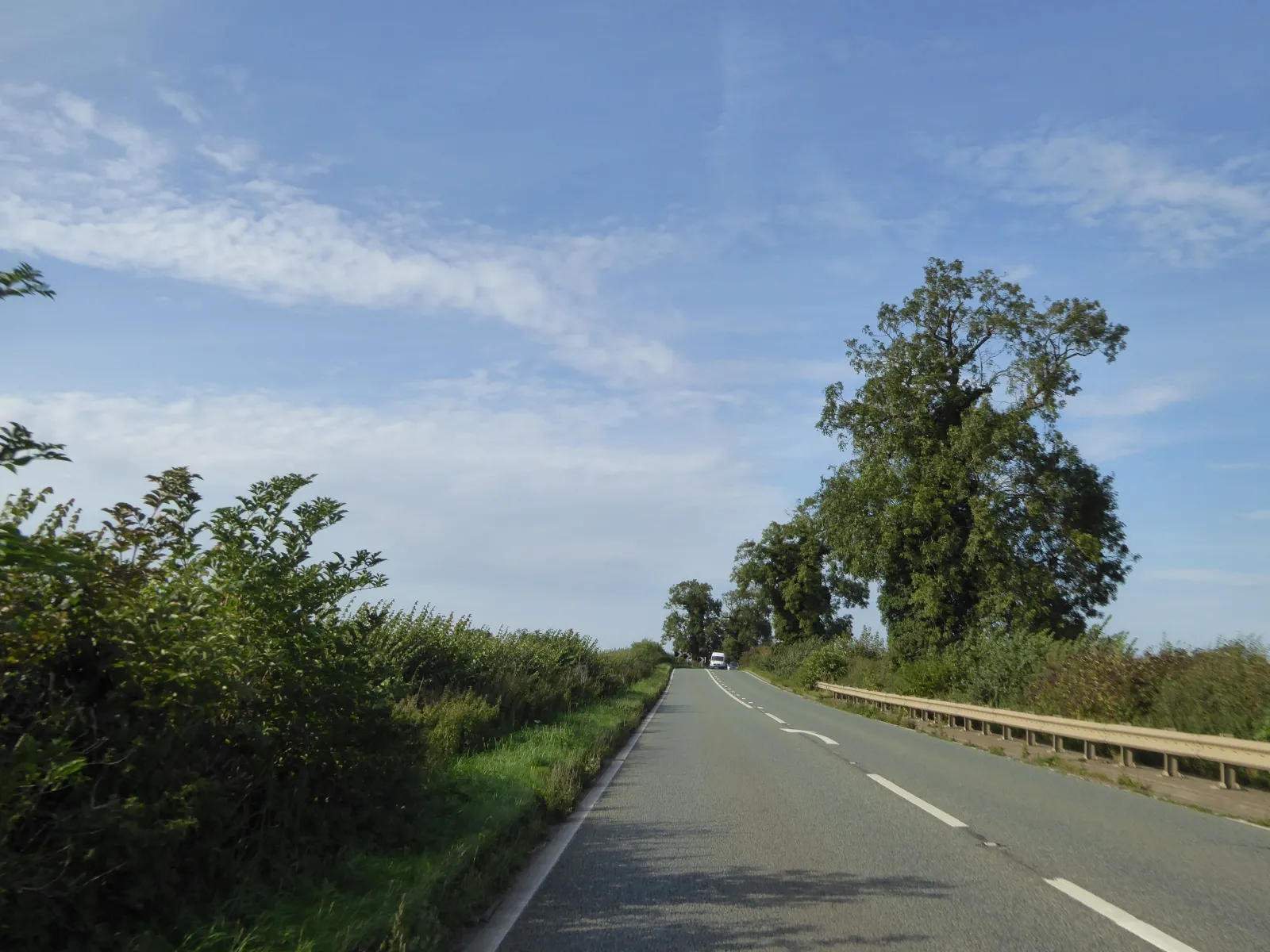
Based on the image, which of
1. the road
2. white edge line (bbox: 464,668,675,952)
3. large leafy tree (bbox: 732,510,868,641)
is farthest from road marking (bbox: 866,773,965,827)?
large leafy tree (bbox: 732,510,868,641)

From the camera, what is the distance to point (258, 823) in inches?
241

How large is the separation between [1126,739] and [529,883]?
11.1 meters

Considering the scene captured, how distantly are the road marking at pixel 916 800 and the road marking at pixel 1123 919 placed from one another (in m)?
2.60

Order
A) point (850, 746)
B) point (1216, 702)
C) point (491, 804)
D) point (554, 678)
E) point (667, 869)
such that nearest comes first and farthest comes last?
point (667, 869)
point (491, 804)
point (1216, 702)
point (850, 746)
point (554, 678)

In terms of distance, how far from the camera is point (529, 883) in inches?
283

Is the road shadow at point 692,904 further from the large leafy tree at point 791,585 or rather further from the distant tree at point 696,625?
the distant tree at point 696,625

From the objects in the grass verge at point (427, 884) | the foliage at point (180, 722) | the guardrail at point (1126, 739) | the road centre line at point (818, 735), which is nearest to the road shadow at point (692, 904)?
the grass verge at point (427, 884)

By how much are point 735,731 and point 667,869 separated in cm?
1428

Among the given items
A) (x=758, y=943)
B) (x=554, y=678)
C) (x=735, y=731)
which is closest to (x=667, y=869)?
(x=758, y=943)

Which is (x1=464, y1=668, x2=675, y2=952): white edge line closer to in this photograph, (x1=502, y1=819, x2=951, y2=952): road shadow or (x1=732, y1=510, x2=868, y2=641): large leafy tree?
(x1=502, y1=819, x2=951, y2=952): road shadow

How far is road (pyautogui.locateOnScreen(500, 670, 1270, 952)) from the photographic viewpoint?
18.6ft

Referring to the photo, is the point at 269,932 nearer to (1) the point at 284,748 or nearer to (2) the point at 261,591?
(1) the point at 284,748

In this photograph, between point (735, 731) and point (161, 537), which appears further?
point (735, 731)

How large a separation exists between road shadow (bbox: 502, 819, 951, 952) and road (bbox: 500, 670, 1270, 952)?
20 mm
